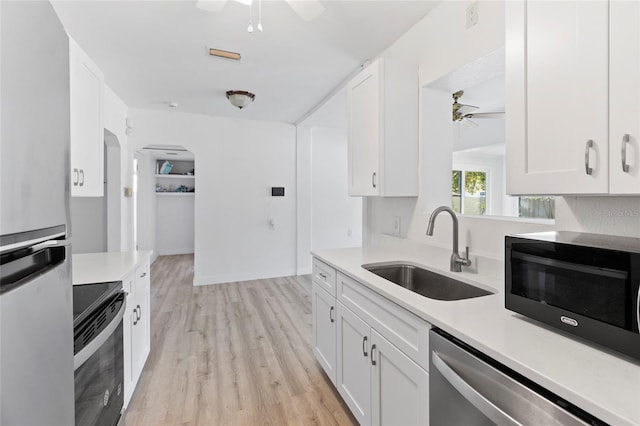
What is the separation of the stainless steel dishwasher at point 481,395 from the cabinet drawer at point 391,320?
61mm

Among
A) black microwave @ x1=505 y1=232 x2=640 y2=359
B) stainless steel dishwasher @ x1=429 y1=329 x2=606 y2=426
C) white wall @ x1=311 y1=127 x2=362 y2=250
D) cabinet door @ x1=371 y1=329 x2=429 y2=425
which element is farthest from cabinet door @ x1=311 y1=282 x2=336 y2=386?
white wall @ x1=311 y1=127 x2=362 y2=250

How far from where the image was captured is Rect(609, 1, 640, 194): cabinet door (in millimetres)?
797

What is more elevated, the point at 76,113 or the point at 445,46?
the point at 445,46

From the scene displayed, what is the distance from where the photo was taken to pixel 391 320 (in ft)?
4.30

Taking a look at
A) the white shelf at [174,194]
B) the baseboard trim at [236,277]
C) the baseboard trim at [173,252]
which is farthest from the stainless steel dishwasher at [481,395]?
the baseboard trim at [173,252]

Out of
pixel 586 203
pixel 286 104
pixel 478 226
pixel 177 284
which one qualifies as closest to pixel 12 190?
pixel 586 203

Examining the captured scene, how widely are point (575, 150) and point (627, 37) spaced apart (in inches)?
12.0

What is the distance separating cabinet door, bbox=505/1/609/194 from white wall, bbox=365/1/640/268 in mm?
304

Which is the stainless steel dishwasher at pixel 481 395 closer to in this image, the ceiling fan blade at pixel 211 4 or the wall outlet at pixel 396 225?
the wall outlet at pixel 396 225

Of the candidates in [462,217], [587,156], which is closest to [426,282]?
[462,217]

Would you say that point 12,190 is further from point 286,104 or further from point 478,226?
point 286,104

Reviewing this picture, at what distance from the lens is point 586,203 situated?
119 centimetres

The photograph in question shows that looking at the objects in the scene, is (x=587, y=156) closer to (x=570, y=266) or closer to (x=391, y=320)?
(x=570, y=266)

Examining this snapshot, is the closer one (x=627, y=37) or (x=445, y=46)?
(x=627, y=37)
